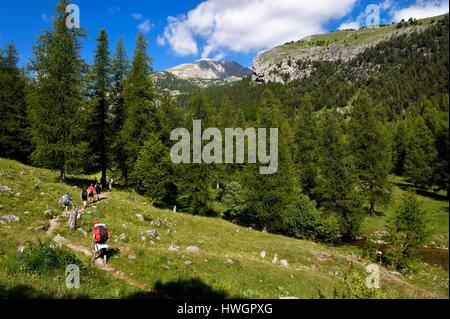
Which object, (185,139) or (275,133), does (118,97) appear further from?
(275,133)

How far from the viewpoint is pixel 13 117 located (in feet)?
155

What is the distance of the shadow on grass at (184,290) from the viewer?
12.2m

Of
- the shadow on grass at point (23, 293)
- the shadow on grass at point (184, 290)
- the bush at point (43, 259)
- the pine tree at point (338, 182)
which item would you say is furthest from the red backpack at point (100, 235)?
the pine tree at point (338, 182)

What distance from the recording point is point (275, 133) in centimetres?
3903

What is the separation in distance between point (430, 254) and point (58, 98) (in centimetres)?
4100

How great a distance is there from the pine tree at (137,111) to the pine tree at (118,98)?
4.22 feet

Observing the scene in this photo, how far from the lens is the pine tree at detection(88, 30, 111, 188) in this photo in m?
39.6

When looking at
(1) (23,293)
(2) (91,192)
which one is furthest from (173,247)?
(1) (23,293)

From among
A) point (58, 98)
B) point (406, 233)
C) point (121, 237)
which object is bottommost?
point (406, 233)

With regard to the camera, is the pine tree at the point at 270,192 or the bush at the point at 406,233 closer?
the bush at the point at 406,233

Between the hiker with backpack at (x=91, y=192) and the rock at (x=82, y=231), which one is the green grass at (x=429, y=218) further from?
the hiker with backpack at (x=91, y=192)

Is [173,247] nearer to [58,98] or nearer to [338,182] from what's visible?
[58,98]
